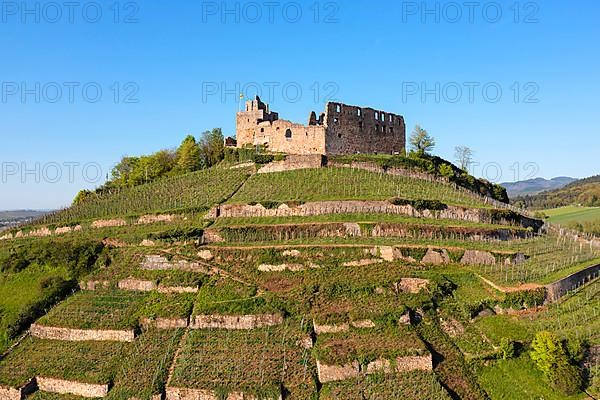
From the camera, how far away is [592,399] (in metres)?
27.0

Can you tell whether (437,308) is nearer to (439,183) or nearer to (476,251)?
(476,251)

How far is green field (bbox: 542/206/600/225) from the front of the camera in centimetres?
9804

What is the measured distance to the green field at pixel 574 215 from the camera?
98.0 m

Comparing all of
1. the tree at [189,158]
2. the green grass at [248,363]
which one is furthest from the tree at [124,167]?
the green grass at [248,363]

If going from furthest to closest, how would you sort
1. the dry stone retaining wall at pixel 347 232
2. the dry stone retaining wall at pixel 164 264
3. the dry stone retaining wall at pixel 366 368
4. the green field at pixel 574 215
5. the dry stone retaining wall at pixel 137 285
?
the green field at pixel 574 215, the dry stone retaining wall at pixel 347 232, the dry stone retaining wall at pixel 164 264, the dry stone retaining wall at pixel 137 285, the dry stone retaining wall at pixel 366 368

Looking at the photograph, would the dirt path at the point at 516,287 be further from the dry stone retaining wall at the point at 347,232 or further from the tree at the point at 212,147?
the tree at the point at 212,147

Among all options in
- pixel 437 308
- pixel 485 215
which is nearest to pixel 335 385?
pixel 437 308

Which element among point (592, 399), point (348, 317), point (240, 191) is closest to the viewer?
point (592, 399)

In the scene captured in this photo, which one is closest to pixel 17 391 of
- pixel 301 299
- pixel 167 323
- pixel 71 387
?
pixel 71 387

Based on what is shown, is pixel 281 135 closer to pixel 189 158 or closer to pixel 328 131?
pixel 328 131

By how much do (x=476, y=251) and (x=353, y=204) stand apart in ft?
38.7

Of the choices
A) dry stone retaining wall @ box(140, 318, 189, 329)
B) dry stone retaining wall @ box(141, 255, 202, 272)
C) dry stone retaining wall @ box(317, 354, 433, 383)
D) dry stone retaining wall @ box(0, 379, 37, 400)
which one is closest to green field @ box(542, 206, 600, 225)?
dry stone retaining wall @ box(317, 354, 433, 383)

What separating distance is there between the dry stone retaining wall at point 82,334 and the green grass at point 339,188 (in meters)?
19.0

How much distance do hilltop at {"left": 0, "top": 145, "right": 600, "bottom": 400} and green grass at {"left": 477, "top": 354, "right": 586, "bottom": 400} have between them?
76 mm
